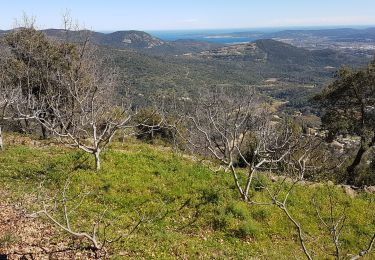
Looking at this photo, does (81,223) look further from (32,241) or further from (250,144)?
(250,144)

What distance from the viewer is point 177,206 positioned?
55.3 ft

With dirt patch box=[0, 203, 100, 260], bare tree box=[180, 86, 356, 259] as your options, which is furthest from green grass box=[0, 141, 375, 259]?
dirt patch box=[0, 203, 100, 260]

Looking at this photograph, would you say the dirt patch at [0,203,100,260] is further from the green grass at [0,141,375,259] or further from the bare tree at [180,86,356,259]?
the bare tree at [180,86,356,259]

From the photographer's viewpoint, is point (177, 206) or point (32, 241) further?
point (177, 206)

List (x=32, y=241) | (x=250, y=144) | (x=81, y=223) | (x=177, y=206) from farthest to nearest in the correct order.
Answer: (x=250, y=144), (x=177, y=206), (x=81, y=223), (x=32, y=241)

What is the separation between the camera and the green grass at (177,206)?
1424cm

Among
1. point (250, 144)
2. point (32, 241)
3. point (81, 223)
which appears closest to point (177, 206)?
point (81, 223)

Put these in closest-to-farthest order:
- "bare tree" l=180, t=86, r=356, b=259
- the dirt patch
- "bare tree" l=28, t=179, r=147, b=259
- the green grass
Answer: "bare tree" l=28, t=179, r=147, b=259 < the dirt patch < the green grass < "bare tree" l=180, t=86, r=356, b=259

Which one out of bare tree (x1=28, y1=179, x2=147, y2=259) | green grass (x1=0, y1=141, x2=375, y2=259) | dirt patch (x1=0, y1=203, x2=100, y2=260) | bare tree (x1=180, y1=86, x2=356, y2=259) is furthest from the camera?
bare tree (x1=180, y1=86, x2=356, y2=259)

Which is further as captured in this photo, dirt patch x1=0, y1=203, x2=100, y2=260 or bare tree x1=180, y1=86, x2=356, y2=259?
bare tree x1=180, y1=86, x2=356, y2=259

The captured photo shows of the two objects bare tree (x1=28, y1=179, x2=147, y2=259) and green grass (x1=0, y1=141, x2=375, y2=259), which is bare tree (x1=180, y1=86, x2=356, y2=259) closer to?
green grass (x1=0, y1=141, x2=375, y2=259)

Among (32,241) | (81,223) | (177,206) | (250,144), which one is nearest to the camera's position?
(32,241)

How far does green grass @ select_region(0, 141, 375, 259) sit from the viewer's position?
14242 mm

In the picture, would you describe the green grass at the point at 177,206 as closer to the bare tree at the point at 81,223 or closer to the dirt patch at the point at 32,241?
the bare tree at the point at 81,223
